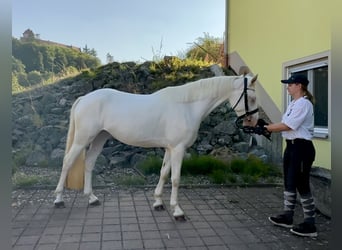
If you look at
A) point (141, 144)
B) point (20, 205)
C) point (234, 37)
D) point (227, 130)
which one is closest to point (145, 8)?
point (234, 37)

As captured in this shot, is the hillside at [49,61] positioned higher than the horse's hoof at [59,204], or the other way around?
the hillside at [49,61]

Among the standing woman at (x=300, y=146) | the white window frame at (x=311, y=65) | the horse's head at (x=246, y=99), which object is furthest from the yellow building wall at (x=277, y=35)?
the horse's head at (x=246, y=99)

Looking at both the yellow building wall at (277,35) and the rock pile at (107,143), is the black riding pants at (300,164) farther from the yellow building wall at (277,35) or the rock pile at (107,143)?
the rock pile at (107,143)

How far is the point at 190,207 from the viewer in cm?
386

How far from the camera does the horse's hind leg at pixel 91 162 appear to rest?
12.7 ft

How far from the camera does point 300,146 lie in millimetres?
2967

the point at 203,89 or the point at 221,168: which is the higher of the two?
the point at 203,89

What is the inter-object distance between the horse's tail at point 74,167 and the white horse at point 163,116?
0.04ft

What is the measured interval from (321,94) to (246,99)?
1.59 metres

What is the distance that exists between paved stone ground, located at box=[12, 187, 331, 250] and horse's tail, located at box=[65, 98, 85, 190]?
26cm

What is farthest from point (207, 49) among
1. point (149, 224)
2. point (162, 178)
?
point (149, 224)

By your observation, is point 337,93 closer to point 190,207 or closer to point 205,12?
point 190,207

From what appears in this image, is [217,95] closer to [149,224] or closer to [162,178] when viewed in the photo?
[162,178]

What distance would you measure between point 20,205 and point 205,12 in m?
6.06
